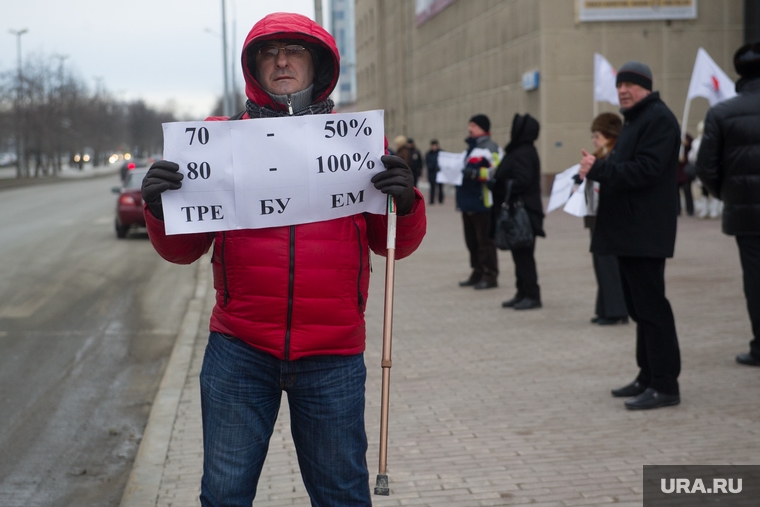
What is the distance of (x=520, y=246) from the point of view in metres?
10.1

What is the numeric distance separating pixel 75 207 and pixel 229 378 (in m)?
32.3

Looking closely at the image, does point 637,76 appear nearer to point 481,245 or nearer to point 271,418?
point 271,418

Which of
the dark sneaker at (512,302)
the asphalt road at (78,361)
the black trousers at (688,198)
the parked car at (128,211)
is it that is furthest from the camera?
the black trousers at (688,198)

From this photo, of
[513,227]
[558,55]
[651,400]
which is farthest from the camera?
[558,55]

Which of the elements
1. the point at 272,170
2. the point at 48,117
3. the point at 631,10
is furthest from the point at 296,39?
the point at 48,117

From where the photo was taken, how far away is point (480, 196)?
1173 cm

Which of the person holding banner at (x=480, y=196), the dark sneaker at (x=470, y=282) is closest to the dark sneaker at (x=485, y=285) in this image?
the person holding banner at (x=480, y=196)

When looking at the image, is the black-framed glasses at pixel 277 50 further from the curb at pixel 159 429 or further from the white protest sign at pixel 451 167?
the white protest sign at pixel 451 167

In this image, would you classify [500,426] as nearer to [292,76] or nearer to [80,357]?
[292,76]

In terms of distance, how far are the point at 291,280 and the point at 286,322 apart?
0.13 metres

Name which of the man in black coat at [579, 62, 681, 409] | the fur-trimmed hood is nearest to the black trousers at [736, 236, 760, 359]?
Answer: the man in black coat at [579, 62, 681, 409]

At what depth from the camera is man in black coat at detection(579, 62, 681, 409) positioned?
5.89 meters

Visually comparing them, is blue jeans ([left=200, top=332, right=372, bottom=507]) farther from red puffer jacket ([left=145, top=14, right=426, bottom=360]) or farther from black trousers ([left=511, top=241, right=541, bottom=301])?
black trousers ([left=511, top=241, right=541, bottom=301])

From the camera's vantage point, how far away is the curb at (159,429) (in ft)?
16.1
